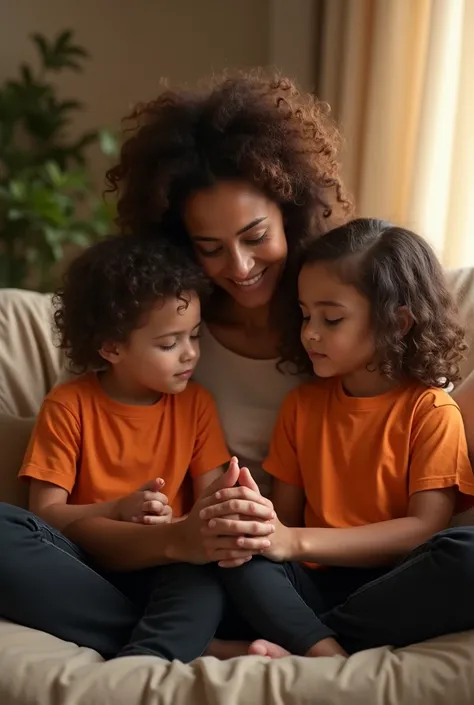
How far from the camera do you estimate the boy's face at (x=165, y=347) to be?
1565 mm

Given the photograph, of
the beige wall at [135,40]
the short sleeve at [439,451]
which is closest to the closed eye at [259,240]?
the short sleeve at [439,451]

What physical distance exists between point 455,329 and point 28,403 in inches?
34.2

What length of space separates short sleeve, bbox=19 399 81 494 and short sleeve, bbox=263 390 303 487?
0.34m

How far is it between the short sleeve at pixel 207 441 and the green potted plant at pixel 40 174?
4.73 feet

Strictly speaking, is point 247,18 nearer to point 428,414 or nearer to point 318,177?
point 318,177

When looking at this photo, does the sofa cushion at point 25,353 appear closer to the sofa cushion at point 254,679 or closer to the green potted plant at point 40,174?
the sofa cushion at point 254,679

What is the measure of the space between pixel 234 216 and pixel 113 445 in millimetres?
451

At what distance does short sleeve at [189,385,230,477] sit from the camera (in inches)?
64.6

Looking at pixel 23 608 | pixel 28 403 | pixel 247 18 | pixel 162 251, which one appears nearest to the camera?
pixel 23 608

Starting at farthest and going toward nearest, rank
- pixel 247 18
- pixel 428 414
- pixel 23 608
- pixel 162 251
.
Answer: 1. pixel 247 18
2. pixel 162 251
3. pixel 428 414
4. pixel 23 608

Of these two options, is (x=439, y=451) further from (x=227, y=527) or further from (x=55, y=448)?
(x=55, y=448)

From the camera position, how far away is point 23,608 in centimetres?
133

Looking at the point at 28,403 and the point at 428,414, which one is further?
the point at 28,403

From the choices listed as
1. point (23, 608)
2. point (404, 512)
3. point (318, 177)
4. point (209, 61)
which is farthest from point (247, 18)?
point (23, 608)
